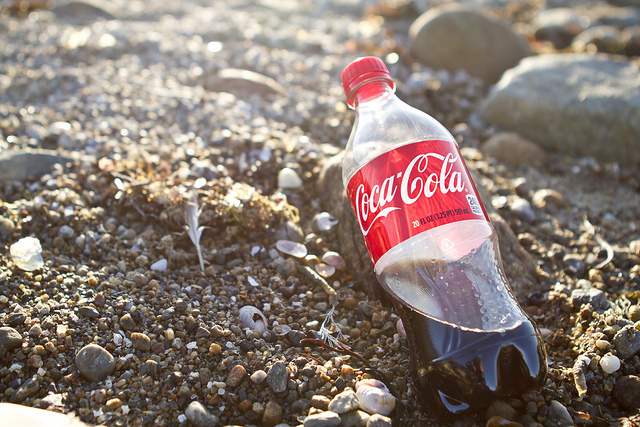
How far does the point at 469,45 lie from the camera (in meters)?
5.57

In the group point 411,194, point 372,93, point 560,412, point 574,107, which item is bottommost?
point 560,412

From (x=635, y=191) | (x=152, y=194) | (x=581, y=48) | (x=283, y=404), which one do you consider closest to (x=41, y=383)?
(x=283, y=404)

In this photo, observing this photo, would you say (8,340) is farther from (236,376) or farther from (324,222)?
(324,222)

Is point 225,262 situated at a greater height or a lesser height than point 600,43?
lesser

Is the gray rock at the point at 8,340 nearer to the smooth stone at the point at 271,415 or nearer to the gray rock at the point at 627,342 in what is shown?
the smooth stone at the point at 271,415

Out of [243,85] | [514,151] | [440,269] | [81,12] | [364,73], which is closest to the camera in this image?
[440,269]

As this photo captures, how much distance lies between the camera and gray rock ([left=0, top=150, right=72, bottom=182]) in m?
2.85

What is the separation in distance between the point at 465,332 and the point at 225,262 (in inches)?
52.2

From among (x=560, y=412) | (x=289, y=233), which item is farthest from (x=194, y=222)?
(x=560, y=412)

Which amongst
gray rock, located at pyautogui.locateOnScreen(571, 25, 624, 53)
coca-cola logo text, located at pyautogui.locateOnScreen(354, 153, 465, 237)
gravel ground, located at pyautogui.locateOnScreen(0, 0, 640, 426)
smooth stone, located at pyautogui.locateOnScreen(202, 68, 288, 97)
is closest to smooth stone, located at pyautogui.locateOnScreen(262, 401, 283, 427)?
gravel ground, located at pyautogui.locateOnScreen(0, 0, 640, 426)

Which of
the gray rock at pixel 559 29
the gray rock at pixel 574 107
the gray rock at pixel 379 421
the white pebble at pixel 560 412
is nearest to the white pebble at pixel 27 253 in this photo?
the gray rock at pixel 379 421

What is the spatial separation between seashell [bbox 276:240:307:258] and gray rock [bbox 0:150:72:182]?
5.48 feet

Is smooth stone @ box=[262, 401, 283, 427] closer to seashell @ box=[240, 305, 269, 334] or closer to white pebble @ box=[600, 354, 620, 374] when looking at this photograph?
seashell @ box=[240, 305, 269, 334]

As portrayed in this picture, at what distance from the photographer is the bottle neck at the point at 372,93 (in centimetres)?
222
